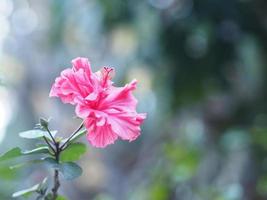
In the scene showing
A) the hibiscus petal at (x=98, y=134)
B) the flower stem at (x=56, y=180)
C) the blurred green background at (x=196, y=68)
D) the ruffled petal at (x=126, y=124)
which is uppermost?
the blurred green background at (x=196, y=68)

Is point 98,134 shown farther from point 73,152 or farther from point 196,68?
point 196,68

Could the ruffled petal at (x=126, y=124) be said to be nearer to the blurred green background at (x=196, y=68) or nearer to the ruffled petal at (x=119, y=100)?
the ruffled petal at (x=119, y=100)

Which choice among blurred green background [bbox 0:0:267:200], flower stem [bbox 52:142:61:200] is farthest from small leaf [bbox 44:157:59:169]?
blurred green background [bbox 0:0:267:200]

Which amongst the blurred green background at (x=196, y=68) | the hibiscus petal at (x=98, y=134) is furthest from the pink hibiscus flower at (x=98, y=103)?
the blurred green background at (x=196, y=68)

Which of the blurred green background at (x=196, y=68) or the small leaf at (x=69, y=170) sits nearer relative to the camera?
the small leaf at (x=69, y=170)

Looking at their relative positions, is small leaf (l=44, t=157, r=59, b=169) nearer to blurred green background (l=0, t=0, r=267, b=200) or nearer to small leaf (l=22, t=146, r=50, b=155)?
small leaf (l=22, t=146, r=50, b=155)

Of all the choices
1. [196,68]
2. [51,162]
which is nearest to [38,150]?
[51,162]

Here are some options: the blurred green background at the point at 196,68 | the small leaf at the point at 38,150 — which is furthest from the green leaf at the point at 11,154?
the blurred green background at the point at 196,68

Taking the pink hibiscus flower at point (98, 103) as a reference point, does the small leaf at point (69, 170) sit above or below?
below

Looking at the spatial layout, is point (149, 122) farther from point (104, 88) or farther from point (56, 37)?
point (104, 88)
